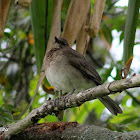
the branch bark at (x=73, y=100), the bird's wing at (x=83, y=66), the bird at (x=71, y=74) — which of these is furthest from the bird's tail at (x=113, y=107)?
the branch bark at (x=73, y=100)

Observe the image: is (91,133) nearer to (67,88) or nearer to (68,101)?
(68,101)

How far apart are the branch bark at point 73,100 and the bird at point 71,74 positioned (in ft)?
3.76

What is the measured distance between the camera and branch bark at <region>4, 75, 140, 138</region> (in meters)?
1.73

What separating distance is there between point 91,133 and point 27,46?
3.61 metres

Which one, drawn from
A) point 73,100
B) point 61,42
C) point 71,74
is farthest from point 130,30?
point 61,42

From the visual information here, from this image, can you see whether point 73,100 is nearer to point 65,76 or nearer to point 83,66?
point 65,76

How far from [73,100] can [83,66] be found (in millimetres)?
1561

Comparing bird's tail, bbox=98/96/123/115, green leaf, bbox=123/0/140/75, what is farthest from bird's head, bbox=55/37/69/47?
green leaf, bbox=123/0/140/75

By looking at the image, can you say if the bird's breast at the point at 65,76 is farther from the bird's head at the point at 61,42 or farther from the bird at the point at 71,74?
the bird's head at the point at 61,42

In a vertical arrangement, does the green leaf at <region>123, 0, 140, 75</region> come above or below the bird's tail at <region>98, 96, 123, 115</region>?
above

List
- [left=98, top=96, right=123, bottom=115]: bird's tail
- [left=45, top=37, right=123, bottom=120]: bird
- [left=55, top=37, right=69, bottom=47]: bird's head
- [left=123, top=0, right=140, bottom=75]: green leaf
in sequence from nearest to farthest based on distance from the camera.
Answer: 1. [left=123, top=0, right=140, bottom=75]: green leaf
2. [left=98, top=96, right=123, bottom=115]: bird's tail
3. [left=45, top=37, right=123, bottom=120]: bird
4. [left=55, top=37, right=69, bottom=47]: bird's head

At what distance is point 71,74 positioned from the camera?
362cm

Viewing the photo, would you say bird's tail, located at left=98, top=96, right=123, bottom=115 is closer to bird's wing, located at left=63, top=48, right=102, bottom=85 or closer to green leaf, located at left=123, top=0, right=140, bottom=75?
bird's wing, located at left=63, top=48, right=102, bottom=85

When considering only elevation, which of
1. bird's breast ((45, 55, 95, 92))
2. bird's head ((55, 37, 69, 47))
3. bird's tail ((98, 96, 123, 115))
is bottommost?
bird's tail ((98, 96, 123, 115))
